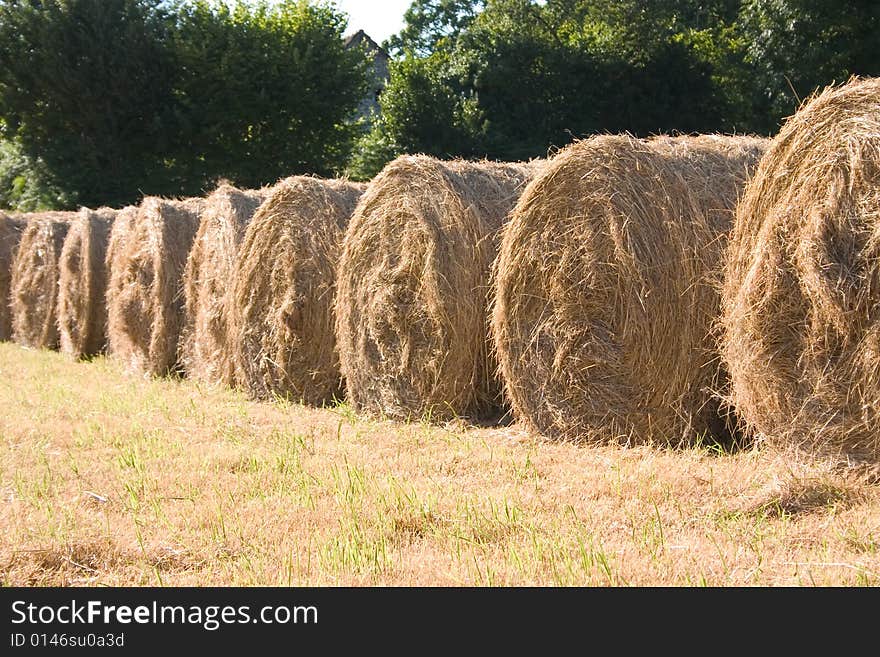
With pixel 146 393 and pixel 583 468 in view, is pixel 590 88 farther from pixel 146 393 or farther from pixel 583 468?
pixel 583 468

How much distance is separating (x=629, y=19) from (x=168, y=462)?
21.7m

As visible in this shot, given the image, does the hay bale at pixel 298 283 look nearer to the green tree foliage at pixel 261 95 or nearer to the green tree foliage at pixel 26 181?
the green tree foliage at pixel 261 95

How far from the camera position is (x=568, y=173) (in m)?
5.73

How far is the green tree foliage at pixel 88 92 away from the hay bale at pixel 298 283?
50.6ft

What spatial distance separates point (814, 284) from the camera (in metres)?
4.35

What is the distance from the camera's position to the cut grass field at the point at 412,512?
332 cm

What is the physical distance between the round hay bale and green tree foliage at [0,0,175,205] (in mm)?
10450

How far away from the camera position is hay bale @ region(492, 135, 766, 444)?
17.6 ft

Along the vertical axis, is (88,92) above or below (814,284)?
above

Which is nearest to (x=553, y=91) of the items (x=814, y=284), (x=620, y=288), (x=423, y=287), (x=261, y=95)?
(x=261, y=95)

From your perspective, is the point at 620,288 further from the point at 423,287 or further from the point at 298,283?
the point at 298,283

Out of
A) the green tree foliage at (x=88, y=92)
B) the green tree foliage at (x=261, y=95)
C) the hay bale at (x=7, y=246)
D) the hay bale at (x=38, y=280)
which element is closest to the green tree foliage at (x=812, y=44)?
the green tree foliage at (x=261, y=95)

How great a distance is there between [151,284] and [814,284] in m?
7.58

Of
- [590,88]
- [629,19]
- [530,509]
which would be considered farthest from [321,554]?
[629,19]
